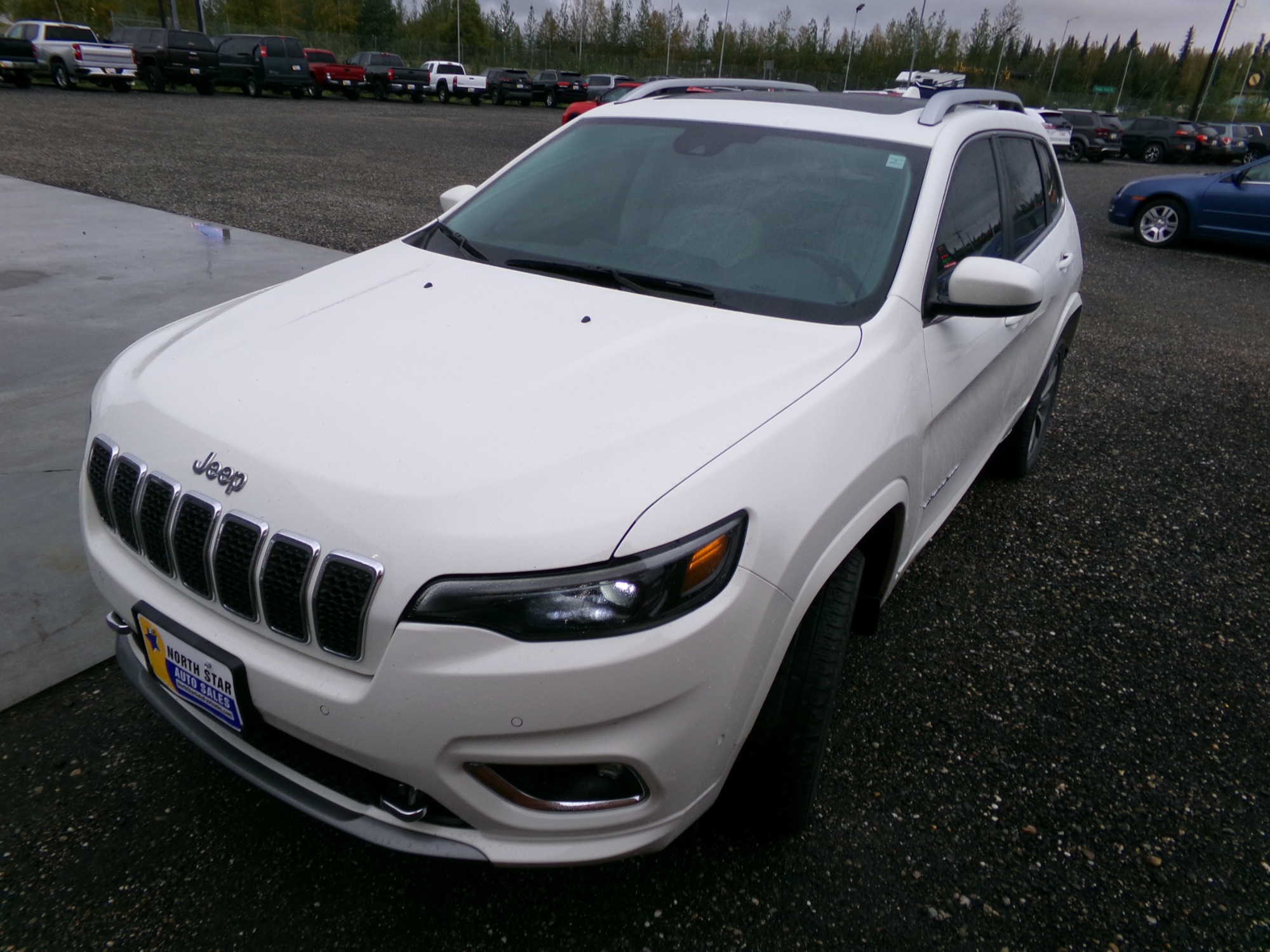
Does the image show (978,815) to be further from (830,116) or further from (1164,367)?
(1164,367)

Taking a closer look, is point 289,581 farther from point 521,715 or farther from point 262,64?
point 262,64

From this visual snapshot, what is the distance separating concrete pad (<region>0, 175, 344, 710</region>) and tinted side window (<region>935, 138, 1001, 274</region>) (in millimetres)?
2858

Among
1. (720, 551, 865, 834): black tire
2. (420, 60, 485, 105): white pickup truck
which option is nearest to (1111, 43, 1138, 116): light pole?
(420, 60, 485, 105): white pickup truck

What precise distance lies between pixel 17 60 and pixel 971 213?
29.3m

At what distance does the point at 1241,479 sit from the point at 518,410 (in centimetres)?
438

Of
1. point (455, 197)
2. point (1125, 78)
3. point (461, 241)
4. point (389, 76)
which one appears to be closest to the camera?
point (461, 241)

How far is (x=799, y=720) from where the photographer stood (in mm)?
1960

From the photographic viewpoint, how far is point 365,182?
12094 mm

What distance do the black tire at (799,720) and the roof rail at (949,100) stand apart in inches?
63.9

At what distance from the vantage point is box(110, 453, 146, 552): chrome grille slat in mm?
1868

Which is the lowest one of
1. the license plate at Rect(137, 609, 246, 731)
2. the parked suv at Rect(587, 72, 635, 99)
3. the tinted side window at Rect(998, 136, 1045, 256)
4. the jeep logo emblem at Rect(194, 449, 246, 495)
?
the parked suv at Rect(587, 72, 635, 99)

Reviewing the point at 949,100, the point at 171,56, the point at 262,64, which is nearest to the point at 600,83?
the point at 262,64

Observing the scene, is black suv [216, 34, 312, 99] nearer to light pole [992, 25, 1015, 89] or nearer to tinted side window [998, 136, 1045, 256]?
tinted side window [998, 136, 1045, 256]

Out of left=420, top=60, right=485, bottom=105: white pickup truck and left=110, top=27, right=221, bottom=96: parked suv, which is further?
left=420, top=60, right=485, bottom=105: white pickup truck
